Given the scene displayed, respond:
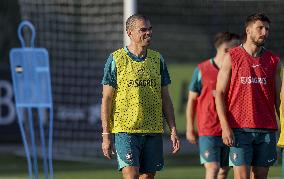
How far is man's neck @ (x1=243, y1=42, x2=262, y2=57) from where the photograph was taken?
36.1ft

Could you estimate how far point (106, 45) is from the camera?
833 inches

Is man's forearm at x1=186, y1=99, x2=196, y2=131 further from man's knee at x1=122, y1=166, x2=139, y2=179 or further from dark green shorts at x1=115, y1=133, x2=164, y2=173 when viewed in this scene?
man's knee at x1=122, y1=166, x2=139, y2=179

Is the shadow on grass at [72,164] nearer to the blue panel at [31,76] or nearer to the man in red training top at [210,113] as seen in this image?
the blue panel at [31,76]

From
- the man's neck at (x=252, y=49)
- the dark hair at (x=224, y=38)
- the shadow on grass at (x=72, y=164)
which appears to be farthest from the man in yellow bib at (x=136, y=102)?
the shadow on grass at (x=72, y=164)

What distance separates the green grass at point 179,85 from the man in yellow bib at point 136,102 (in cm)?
1170

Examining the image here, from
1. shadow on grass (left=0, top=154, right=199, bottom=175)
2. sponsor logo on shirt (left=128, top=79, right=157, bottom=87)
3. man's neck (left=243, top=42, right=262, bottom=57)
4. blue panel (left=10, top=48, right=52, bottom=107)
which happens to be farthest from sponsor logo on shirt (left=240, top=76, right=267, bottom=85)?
shadow on grass (left=0, top=154, right=199, bottom=175)

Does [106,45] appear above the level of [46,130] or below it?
above

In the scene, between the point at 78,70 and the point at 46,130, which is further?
the point at 46,130

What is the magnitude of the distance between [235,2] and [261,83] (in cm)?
1376

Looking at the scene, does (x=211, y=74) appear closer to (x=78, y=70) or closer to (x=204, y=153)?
(x=204, y=153)

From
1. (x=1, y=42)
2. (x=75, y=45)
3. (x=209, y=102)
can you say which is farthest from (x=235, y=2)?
(x=209, y=102)

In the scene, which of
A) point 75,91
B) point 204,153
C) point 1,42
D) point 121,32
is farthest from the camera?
point 1,42

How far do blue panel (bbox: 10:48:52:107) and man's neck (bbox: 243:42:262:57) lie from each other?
2761 millimetres

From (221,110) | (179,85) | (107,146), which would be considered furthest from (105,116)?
(179,85)
